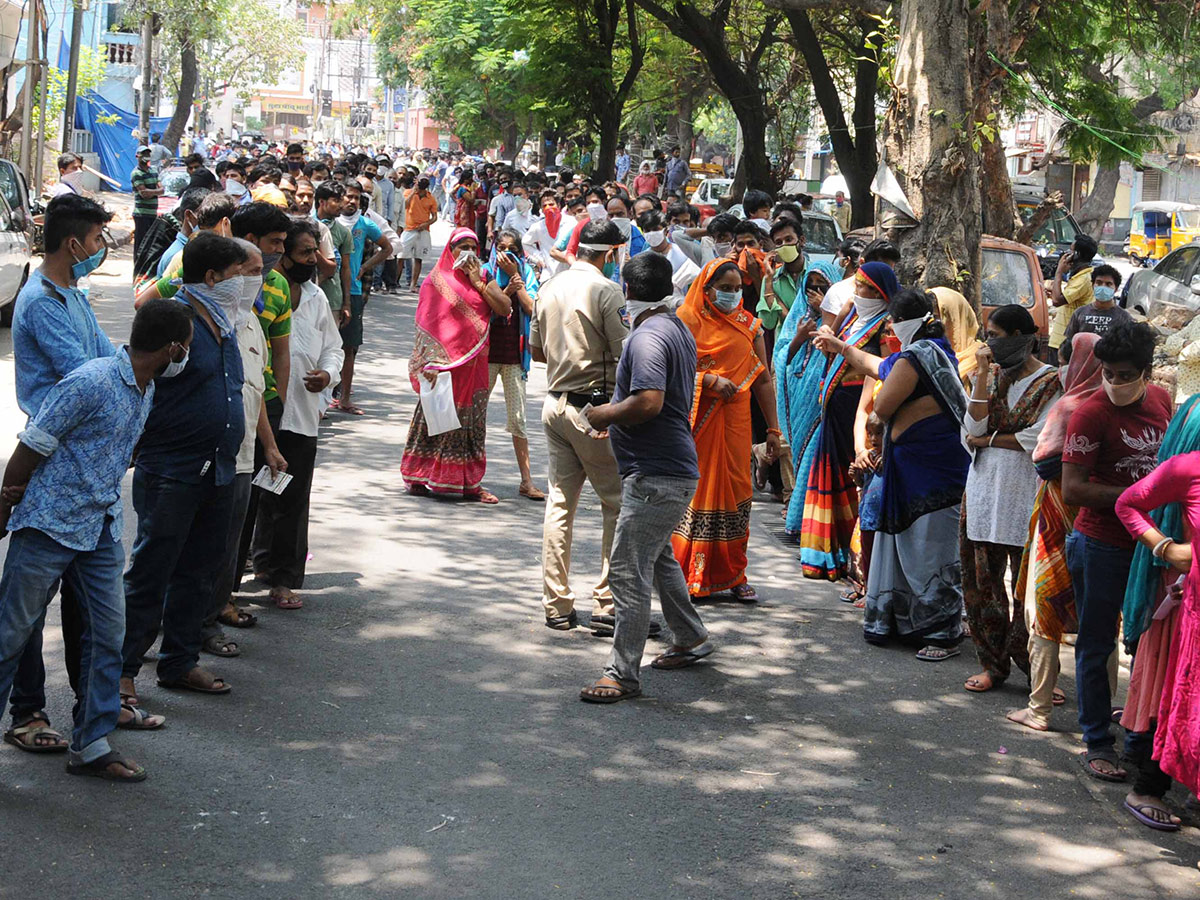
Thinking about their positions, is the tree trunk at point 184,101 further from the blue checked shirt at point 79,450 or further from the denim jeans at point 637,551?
the blue checked shirt at point 79,450

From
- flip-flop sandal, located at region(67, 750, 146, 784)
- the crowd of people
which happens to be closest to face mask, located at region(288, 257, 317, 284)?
the crowd of people

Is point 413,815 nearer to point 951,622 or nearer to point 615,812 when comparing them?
point 615,812

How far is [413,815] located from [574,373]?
8.85ft

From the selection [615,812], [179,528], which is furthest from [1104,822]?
[179,528]

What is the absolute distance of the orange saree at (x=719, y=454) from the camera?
25.3 ft

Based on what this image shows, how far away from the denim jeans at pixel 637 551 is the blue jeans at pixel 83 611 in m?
2.09

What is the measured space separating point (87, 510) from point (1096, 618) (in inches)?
146

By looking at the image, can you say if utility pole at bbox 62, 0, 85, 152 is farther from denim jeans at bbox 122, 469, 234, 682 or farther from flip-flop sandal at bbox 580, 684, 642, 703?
flip-flop sandal at bbox 580, 684, 642, 703

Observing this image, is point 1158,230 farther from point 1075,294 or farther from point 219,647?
point 219,647

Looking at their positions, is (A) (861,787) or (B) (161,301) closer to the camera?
(B) (161,301)

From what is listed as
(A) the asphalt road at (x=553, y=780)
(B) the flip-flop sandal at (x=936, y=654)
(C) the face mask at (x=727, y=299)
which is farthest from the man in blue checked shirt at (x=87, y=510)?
(B) the flip-flop sandal at (x=936, y=654)

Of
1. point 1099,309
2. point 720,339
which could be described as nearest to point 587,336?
point 720,339

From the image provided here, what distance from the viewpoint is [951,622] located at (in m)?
7.08

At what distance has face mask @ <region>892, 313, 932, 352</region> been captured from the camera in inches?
277
